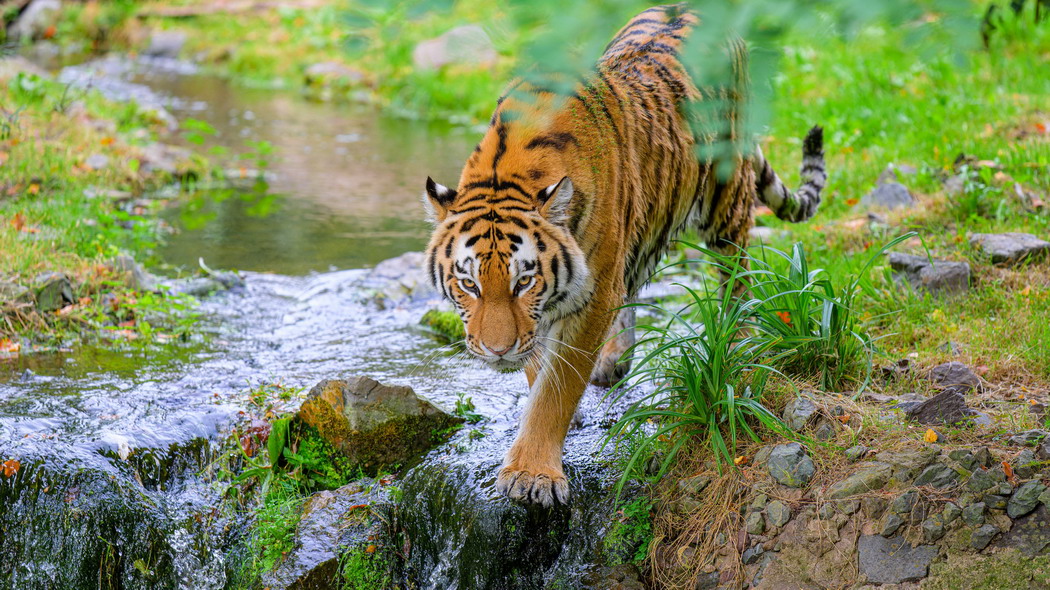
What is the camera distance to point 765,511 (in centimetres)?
348

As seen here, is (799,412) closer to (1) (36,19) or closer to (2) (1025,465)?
(2) (1025,465)

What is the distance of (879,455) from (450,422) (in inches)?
79.5

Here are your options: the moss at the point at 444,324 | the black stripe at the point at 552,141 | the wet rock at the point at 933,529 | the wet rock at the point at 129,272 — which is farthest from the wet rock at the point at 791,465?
the wet rock at the point at 129,272

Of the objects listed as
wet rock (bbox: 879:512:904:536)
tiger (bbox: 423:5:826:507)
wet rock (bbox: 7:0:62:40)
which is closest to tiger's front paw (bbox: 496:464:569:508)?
tiger (bbox: 423:5:826:507)

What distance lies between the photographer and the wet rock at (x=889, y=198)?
6.10 m

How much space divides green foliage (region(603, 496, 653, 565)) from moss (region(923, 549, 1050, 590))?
1.07 metres

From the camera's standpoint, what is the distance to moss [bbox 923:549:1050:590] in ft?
9.78

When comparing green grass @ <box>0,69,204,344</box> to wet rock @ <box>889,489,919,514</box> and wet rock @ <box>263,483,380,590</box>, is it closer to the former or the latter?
wet rock @ <box>263,483,380,590</box>

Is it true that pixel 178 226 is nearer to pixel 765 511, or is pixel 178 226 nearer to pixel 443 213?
pixel 443 213

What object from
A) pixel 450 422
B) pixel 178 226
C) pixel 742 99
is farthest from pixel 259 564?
pixel 178 226

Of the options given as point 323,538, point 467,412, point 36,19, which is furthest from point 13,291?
point 36,19

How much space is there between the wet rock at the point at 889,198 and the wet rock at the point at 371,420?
358 centimetres

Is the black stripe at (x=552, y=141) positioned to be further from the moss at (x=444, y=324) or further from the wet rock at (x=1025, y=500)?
the moss at (x=444, y=324)

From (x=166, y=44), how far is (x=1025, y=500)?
2129 cm
